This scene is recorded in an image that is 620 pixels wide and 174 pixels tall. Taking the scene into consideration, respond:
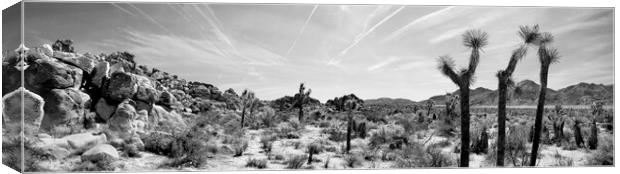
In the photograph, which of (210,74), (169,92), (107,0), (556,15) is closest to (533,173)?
(556,15)

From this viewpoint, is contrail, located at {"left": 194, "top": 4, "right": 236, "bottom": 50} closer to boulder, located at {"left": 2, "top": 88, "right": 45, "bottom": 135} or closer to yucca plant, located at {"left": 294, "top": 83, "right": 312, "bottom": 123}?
yucca plant, located at {"left": 294, "top": 83, "right": 312, "bottom": 123}

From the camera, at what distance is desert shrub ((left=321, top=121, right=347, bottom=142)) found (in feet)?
37.8

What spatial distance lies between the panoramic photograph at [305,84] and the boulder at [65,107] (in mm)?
25

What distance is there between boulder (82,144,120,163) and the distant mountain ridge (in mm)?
5905

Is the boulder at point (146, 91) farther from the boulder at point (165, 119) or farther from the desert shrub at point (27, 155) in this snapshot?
the desert shrub at point (27, 155)

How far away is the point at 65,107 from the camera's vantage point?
34.4ft

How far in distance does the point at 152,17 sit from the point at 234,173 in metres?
3.10

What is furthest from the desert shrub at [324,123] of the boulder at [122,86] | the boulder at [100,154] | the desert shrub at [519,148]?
the boulder at [100,154]

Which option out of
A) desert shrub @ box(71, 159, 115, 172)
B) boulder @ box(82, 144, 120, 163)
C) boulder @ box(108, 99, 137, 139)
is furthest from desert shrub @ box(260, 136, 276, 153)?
desert shrub @ box(71, 159, 115, 172)

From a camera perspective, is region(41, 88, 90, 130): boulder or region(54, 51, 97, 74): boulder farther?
region(54, 51, 97, 74): boulder

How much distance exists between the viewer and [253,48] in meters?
11.0

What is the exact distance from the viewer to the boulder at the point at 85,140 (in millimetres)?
10102

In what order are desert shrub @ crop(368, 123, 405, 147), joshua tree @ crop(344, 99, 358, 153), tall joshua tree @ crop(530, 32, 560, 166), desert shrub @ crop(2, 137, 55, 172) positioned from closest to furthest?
desert shrub @ crop(2, 137, 55, 172) → tall joshua tree @ crop(530, 32, 560, 166) → joshua tree @ crop(344, 99, 358, 153) → desert shrub @ crop(368, 123, 405, 147)

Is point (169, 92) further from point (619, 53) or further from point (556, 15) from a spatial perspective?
point (619, 53)
